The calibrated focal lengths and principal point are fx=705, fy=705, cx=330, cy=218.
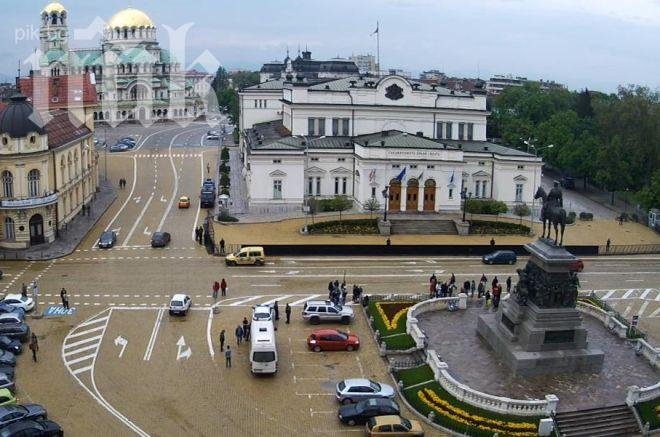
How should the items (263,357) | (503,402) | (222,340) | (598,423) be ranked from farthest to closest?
1. (222,340)
2. (263,357)
3. (503,402)
4. (598,423)

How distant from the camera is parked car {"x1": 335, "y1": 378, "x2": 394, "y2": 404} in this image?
31.6 m

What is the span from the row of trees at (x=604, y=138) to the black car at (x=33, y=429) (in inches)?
2448

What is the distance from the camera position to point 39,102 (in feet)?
243

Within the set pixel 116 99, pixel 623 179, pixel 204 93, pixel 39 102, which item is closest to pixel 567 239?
pixel 623 179

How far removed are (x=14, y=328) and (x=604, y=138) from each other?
80.7m

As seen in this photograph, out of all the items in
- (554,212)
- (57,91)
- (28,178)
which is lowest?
(28,178)

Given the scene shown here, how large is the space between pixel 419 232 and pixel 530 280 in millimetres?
28972

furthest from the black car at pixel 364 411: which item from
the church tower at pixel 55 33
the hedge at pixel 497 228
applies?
the church tower at pixel 55 33

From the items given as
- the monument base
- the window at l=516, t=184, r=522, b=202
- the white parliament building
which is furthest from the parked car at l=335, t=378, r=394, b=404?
the window at l=516, t=184, r=522, b=202

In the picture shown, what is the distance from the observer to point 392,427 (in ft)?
94.6

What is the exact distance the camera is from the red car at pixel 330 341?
37.8 m

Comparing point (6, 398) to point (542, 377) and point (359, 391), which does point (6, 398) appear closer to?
point (359, 391)

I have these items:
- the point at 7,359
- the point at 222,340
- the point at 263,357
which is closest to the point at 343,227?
the point at 222,340

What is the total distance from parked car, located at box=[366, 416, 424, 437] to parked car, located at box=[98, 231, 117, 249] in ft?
116
